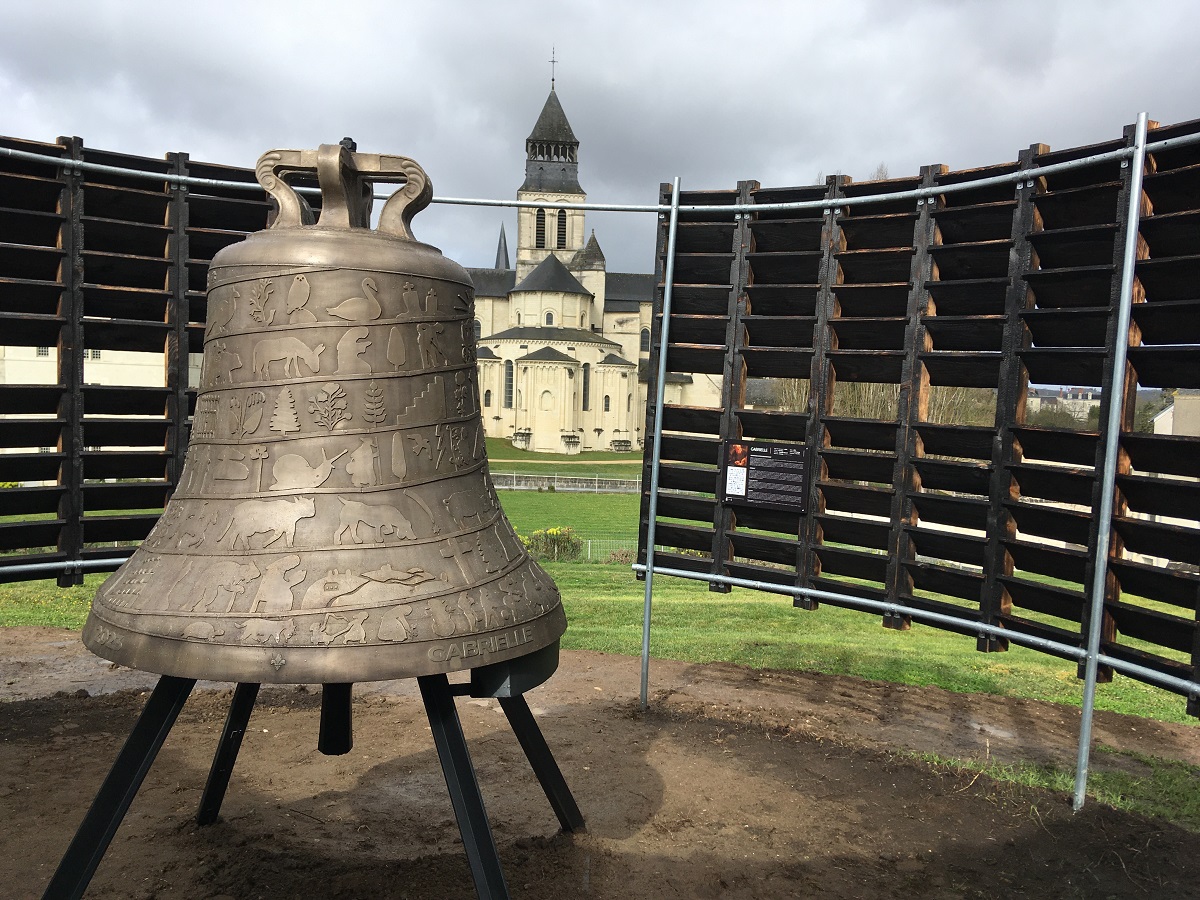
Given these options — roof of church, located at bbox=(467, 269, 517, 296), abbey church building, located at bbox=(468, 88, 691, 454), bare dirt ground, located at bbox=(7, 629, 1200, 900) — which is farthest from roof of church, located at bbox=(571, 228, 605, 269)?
bare dirt ground, located at bbox=(7, 629, 1200, 900)

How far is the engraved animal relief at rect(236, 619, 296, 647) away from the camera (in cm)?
299

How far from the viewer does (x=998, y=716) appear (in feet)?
24.5

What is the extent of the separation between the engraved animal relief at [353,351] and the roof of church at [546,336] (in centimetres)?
8482

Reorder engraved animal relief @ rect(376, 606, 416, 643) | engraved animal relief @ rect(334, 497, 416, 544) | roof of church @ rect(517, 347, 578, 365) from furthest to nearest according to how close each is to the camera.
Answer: roof of church @ rect(517, 347, 578, 365)
engraved animal relief @ rect(334, 497, 416, 544)
engraved animal relief @ rect(376, 606, 416, 643)

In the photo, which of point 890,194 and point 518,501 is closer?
point 890,194

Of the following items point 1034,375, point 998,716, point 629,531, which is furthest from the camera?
point 629,531

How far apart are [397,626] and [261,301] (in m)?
1.28

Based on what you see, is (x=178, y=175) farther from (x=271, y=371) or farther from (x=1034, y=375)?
(x=1034, y=375)

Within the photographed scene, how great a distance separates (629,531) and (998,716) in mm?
19176

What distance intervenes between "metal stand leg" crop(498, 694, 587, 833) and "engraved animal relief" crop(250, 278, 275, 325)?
1813 mm

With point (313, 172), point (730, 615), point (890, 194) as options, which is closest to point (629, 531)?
point (730, 615)

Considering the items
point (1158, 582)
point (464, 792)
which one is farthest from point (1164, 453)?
point (464, 792)

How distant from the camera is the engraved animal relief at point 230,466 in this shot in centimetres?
344

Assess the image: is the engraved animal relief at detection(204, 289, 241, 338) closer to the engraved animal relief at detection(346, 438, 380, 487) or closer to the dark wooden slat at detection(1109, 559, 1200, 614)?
the engraved animal relief at detection(346, 438, 380, 487)
